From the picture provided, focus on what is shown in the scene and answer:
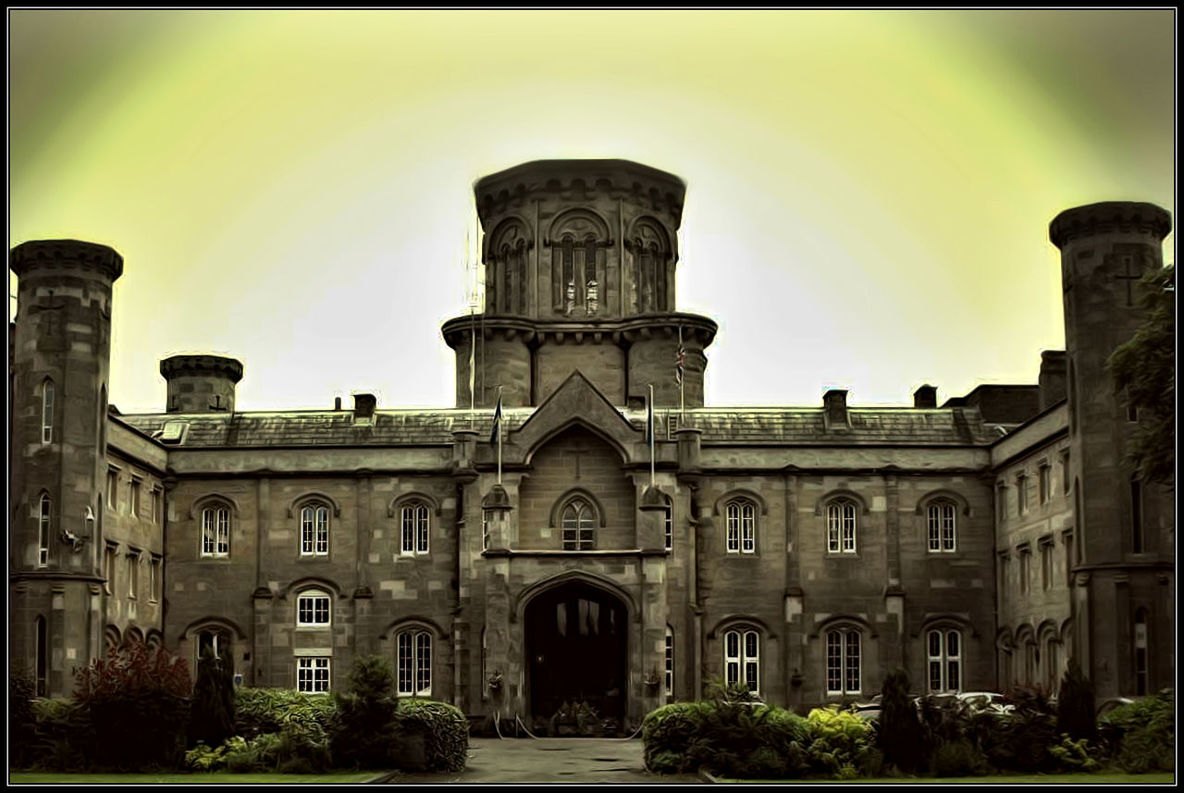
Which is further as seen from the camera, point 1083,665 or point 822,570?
point 822,570

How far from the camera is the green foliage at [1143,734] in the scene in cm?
3262

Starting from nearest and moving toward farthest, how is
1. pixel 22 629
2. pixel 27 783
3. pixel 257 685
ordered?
pixel 27 783 → pixel 22 629 → pixel 257 685

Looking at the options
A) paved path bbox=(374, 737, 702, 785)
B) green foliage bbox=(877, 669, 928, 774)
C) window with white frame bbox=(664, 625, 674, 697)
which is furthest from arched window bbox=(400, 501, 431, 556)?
green foliage bbox=(877, 669, 928, 774)

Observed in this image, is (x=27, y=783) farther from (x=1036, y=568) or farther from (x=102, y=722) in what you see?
(x=1036, y=568)

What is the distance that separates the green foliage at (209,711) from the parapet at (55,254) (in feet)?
65.0

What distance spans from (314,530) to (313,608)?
9.23 ft

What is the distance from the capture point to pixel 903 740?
32844 millimetres

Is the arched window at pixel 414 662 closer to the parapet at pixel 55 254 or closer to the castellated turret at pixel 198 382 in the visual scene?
the parapet at pixel 55 254

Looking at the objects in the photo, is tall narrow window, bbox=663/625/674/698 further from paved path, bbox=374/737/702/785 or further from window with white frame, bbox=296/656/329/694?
window with white frame, bbox=296/656/329/694

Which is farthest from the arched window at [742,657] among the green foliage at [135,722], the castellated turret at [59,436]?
the green foliage at [135,722]

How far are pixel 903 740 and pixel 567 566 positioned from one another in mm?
22078

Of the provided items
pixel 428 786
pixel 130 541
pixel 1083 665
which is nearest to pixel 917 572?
pixel 1083 665

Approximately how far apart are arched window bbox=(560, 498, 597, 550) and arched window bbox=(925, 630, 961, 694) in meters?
12.7

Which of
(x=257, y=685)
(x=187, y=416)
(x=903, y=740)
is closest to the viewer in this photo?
(x=903, y=740)
